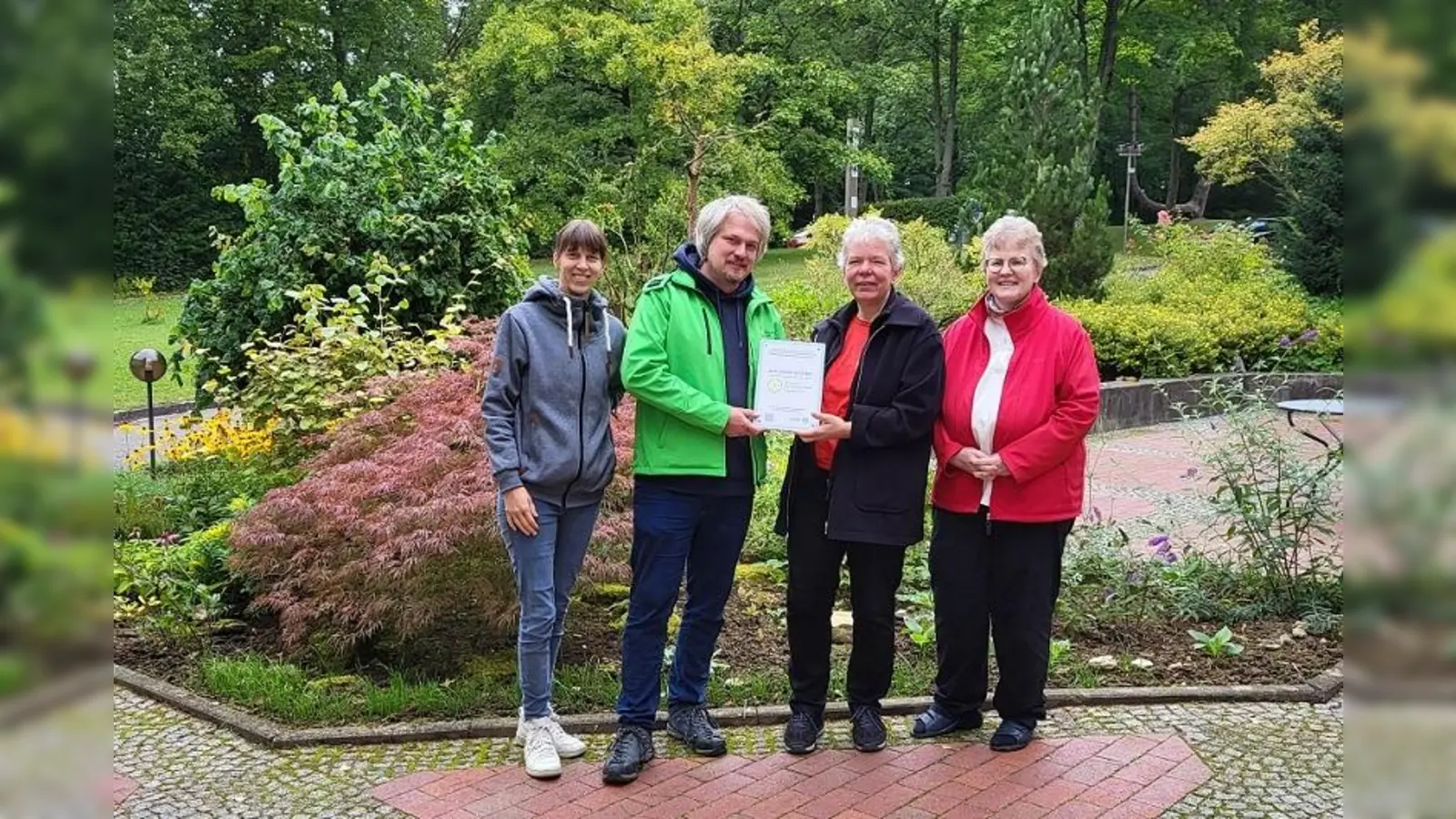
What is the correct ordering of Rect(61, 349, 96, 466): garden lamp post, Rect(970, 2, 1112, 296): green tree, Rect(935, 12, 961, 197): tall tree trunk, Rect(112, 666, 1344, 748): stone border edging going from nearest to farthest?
Rect(61, 349, 96, 466): garden lamp post, Rect(112, 666, 1344, 748): stone border edging, Rect(970, 2, 1112, 296): green tree, Rect(935, 12, 961, 197): tall tree trunk

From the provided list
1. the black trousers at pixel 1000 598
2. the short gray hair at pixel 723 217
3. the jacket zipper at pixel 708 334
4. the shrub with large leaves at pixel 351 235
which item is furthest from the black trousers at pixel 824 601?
the shrub with large leaves at pixel 351 235

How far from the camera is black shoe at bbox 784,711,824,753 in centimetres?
386

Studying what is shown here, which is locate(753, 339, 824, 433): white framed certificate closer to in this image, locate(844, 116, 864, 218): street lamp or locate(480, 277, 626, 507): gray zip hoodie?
locate(480, 277, 626, 507): gray zip hoodie

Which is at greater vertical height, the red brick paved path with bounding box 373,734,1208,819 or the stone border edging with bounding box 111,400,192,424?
the stone border edging with bounding box 111,400,192,424

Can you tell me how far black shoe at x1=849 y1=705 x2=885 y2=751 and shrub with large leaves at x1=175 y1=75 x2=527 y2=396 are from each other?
16.4 ft

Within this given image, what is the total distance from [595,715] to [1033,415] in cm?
193

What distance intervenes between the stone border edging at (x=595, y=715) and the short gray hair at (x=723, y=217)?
1.76 m

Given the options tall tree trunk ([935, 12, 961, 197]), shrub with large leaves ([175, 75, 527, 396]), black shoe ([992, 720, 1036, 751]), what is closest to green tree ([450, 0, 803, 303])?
tall tree trunk ([935, 12, 961, 197])

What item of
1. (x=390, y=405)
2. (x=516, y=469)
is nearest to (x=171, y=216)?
(x=390, y=405)

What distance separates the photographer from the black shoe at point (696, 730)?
3.86m

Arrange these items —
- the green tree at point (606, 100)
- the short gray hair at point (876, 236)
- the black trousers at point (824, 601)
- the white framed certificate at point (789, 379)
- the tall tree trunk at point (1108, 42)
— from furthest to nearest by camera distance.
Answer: the tall tree trunk at point (1108, 42) → the green tree at point (606, 100) → the black trousers at point (824, 601) → the short gray hair at point (876, 236) → the white framed certificate at point (789, 379)

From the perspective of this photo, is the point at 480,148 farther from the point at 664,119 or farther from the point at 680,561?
the point at 664,119

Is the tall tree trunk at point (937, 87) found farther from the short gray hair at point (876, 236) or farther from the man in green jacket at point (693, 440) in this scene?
the man in green jacket at point (693, 440)

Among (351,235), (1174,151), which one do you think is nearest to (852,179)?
(351,235)
